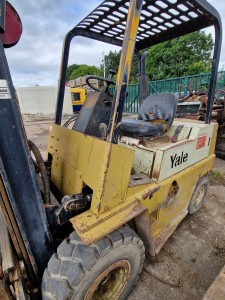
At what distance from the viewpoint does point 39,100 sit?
1767 centimetres

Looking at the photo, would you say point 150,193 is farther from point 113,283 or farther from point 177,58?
point 177,58

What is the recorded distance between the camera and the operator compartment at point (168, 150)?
198cm

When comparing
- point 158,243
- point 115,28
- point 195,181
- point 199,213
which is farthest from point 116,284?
point 115,28

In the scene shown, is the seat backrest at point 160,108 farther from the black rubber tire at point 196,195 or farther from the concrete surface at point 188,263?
the concrete surface at point 188,263

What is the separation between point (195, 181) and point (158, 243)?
0.99 m

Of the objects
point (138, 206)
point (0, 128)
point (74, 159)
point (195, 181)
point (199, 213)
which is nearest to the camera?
point (0, 128)

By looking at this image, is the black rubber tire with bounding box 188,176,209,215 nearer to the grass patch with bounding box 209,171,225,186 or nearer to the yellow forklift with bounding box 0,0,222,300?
the yellow forklift with bounding box 0,0,222,300

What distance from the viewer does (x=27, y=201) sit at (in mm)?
1332

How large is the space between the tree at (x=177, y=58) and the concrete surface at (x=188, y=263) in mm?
20904

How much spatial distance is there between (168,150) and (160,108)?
0.82 meters

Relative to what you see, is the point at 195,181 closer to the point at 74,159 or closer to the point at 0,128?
the point at 74,159

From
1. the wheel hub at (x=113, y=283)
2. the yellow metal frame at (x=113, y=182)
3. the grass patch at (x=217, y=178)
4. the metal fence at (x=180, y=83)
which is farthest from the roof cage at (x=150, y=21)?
the metal fence at (x=180, y=83)

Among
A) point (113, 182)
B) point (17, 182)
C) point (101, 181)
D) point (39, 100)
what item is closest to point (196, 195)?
point (113, 182)

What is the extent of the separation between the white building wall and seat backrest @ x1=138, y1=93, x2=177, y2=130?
48.7ft
